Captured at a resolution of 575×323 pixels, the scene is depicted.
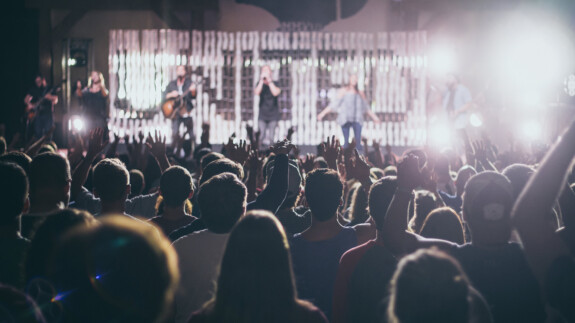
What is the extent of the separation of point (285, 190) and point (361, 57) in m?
12.6

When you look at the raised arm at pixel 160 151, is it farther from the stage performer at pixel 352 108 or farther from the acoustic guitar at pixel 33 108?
the acoustic guitar at pixel 33 108

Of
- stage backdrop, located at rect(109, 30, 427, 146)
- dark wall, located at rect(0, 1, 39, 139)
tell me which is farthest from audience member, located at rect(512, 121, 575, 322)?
dark wall, located at rect(0, 1, 39, 139)

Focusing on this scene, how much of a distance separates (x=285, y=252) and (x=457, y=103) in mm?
11263

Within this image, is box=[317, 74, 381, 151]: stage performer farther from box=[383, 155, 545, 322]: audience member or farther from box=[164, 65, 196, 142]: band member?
box=[383, 155, 545, 322]: audience member

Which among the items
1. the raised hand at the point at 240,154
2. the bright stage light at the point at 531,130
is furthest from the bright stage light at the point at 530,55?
the raised hand at the point at 240,154

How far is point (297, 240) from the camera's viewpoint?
2.46 m

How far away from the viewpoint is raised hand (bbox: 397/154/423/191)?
2.09 meters

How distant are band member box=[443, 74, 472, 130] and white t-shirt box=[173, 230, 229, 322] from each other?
10.5 metres

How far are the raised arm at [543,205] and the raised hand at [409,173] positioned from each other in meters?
0.47

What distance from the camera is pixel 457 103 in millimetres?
12234

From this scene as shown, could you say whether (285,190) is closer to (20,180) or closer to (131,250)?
(20,180)

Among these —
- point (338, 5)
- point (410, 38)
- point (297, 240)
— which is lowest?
point (297, 240)

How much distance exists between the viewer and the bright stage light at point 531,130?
1417 cm

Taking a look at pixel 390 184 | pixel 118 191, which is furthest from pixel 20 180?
pixel 390 184
